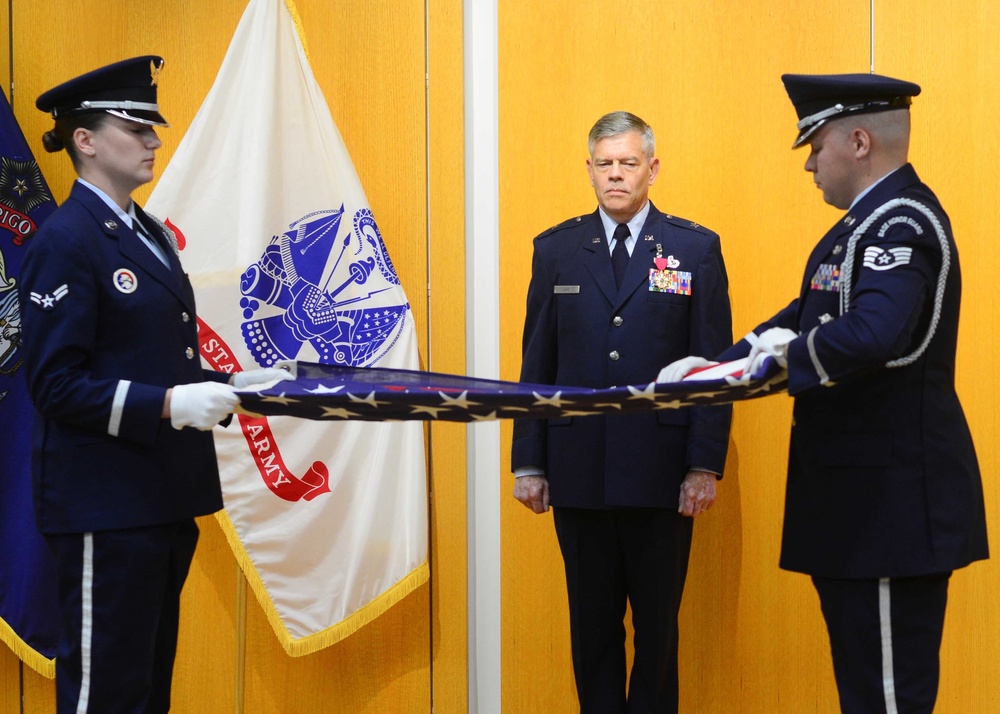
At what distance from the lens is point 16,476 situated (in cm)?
308

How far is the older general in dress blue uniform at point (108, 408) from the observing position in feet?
6.84

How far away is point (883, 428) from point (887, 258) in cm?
33

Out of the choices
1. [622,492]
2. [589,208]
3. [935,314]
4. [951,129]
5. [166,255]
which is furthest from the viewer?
[589,208]

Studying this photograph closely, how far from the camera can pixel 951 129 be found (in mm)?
3084

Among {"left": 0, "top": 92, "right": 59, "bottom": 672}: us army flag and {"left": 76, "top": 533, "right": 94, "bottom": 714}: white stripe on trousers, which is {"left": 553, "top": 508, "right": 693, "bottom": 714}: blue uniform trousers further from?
{"left": 0, "top": 92, "right": 59, "bottom": 672}: us army flag

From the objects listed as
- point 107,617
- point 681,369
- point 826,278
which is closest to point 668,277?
point 681,369

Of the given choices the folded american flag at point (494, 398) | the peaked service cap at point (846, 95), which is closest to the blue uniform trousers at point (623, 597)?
the folded american flag at point (494, 398)

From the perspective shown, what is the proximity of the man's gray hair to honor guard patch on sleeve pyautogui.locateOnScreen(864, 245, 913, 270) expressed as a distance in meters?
0.96

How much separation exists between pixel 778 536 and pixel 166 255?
198cm

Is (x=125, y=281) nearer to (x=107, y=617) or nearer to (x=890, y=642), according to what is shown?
(x=107, y=617)

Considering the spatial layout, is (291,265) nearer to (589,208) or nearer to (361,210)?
(361,210)

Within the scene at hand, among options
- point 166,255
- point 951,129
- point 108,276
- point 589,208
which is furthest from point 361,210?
point 951,129

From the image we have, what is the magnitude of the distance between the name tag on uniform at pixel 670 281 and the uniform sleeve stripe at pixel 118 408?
135 centimetres

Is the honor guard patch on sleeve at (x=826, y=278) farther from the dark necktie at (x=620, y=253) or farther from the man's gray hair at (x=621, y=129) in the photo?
the man's gray hair at (x=621, y=129)
